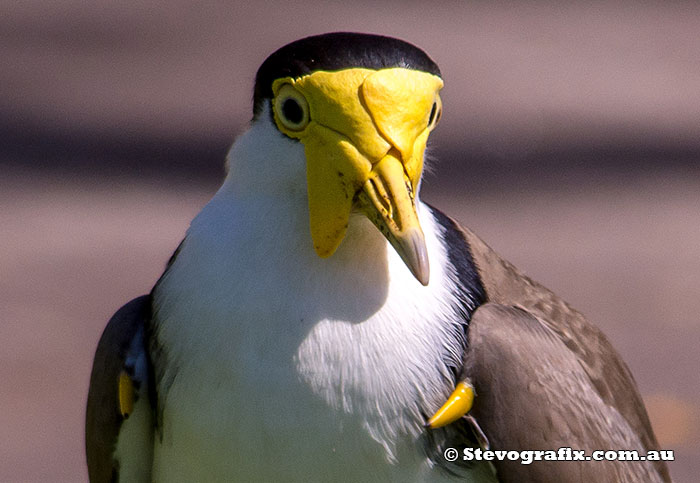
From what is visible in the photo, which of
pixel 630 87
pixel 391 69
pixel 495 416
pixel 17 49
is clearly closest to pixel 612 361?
pixel 495 416

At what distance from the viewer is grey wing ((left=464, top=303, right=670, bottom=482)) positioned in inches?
89.4

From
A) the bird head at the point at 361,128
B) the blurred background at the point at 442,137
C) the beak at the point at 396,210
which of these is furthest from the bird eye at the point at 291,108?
the blurred background at the point at 442,137

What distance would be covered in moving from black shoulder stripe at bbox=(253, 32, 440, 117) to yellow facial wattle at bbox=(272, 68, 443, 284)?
0.07 feet

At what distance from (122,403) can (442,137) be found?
3.46 meters

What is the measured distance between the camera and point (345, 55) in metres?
2.21

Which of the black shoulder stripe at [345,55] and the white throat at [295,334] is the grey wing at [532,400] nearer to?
the white throat at [295,334]

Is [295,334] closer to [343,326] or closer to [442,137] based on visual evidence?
[343,326]

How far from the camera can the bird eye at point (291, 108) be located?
2225 mm

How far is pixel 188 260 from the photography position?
94.2 inches

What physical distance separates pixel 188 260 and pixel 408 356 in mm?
489

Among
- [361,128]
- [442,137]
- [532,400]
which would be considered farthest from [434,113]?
[442,137]

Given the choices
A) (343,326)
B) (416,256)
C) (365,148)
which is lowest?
(343,326)

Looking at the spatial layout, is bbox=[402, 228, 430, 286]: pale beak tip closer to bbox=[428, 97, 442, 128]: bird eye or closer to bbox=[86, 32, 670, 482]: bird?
bbox=[86, 32, 670, 482]: bird

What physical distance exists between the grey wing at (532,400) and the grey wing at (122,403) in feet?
2.28
